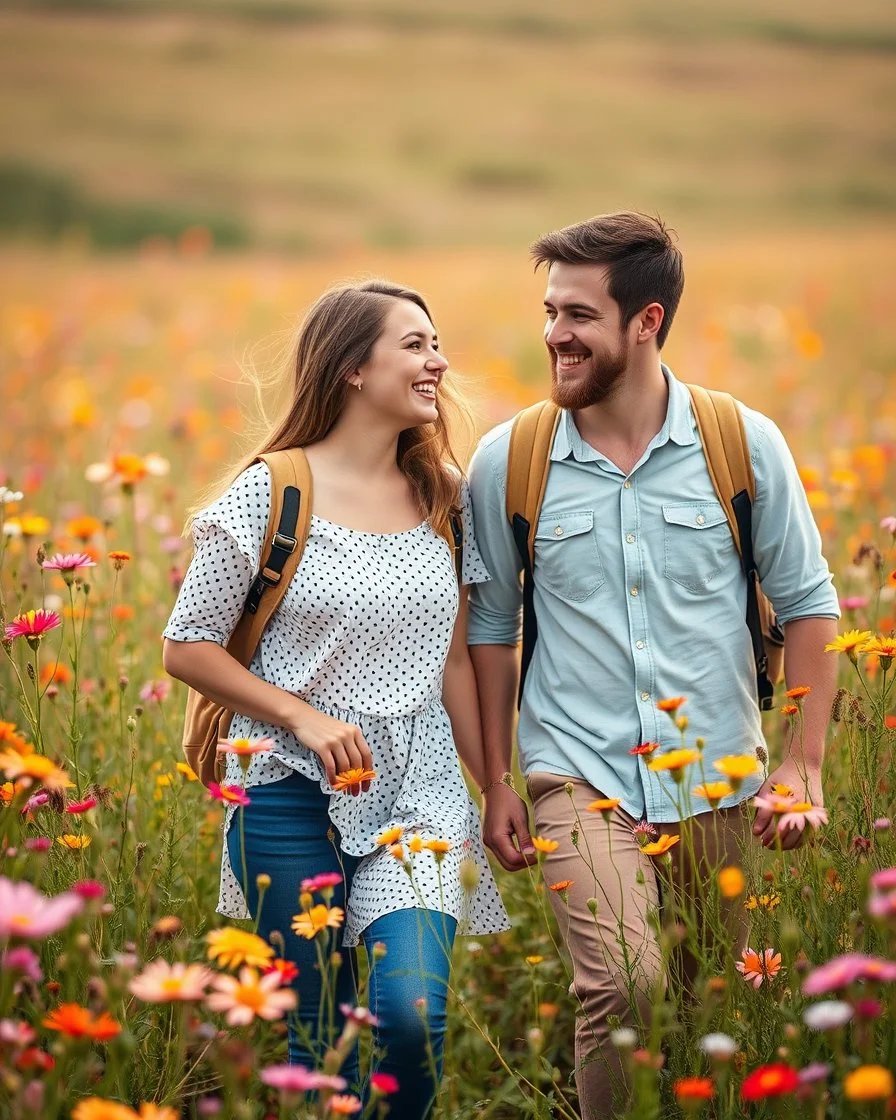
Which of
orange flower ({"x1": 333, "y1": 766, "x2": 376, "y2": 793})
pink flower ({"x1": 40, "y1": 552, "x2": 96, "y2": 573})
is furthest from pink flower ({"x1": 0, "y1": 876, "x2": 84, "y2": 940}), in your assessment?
pink flower ({"x1": 40, "y1": 552, "x2": 96, "y2": 573})

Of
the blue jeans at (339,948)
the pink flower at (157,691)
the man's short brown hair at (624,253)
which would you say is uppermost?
the man's short brown hair at (624,253)

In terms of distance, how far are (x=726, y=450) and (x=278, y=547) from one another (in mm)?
977

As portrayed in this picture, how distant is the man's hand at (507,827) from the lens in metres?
2.68

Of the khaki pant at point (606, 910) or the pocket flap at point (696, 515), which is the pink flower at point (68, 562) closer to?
the khaki pant at point (606, 910)

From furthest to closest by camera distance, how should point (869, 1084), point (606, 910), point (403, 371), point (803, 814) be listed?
point (403, 371)
point (606, 910)
point (803, 814)
point (869, 1084)

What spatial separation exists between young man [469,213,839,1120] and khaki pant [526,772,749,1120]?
12mm

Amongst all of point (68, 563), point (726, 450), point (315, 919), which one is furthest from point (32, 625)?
point (726, 450)

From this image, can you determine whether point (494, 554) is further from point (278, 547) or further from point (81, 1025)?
point (81, 1025)

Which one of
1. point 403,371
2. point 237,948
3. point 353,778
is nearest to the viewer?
point 237,948

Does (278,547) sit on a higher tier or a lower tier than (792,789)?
higher

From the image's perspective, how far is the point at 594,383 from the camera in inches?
107

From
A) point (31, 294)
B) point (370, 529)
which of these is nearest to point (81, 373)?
point (31, 294)

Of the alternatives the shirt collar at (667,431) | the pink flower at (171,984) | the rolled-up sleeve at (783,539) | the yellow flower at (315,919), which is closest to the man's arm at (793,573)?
the rolled-up sleeve at (783,539)

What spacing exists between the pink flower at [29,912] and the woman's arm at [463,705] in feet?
4.47
